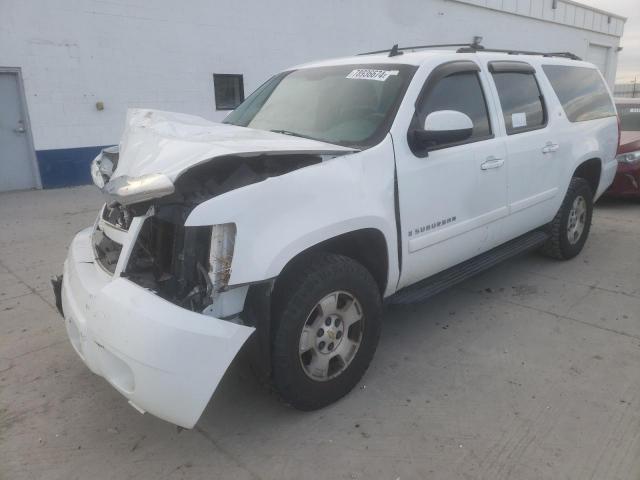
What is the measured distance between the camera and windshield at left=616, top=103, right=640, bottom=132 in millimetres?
8016

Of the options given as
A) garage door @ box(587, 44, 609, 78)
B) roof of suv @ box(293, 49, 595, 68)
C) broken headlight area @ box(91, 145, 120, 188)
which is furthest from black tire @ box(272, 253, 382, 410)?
garage door @ box(587, 44, 609, 78)

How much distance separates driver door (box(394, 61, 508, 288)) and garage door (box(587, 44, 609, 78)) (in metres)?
24.4

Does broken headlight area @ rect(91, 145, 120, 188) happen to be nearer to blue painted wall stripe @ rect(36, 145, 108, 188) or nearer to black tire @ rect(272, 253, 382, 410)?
black tire @ rect(272, 253, 382, 410)

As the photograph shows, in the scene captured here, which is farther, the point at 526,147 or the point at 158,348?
the point at 526,147

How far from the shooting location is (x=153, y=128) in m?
2.78

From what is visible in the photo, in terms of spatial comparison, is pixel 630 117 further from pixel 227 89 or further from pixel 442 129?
pixel 227 89

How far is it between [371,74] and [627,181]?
5719 mm

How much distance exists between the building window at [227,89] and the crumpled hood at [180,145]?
8696mm

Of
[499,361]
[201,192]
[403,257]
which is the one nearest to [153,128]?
[201,192]

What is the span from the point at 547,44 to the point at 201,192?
2268cm

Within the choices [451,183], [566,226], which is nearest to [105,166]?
[451,183]

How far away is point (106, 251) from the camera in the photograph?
2.74m

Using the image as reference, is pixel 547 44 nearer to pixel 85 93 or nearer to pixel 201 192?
pixel 85 93

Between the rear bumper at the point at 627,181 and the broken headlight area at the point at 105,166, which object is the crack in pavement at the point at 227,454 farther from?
the rear bumper at the point at 627,181
